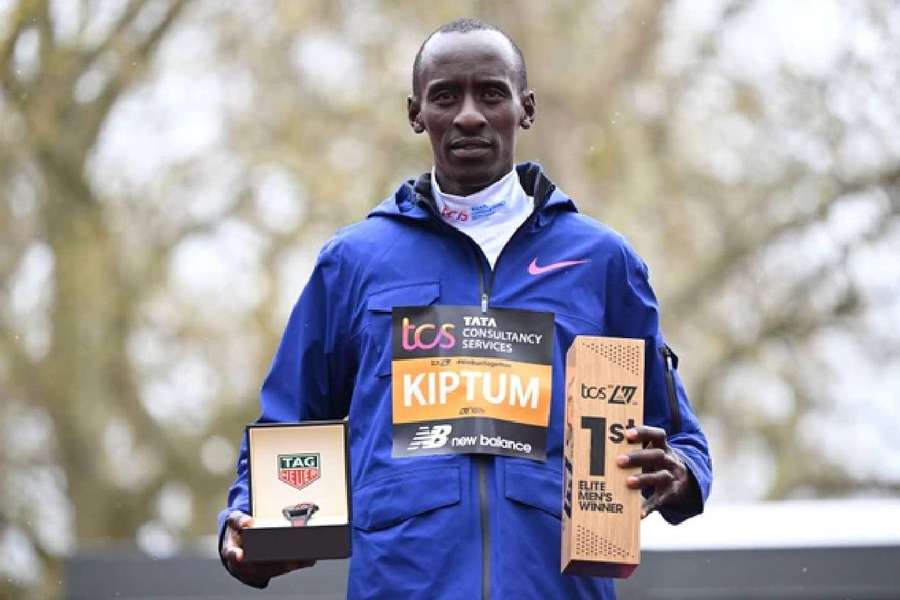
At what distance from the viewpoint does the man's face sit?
3.38m

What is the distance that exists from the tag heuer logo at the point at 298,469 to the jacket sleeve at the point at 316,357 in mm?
→ 279

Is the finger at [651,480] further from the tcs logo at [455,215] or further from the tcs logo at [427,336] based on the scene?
the tcs logo at [455,215]

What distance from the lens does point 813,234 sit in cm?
1367

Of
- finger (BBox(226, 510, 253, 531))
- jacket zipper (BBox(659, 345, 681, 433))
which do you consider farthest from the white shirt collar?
finger (BBox(226, 510, 253, 531))

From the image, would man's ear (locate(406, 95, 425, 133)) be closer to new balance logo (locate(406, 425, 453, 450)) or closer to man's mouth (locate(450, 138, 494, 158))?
man's mouth (locate(450, 138, 494, 158))

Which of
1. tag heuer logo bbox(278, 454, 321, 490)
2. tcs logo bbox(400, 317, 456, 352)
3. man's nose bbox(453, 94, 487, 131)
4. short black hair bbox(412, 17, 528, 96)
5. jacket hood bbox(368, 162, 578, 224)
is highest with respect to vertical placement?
short black hair bbox(412, 17, 528, 96)

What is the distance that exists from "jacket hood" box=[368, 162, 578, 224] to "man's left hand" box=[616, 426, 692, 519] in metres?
0.57

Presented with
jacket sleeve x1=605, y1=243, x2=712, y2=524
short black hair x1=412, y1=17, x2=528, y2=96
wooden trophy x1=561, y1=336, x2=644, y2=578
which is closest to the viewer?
wooden trophy x1=561, y1=336, x2=644, y2=578

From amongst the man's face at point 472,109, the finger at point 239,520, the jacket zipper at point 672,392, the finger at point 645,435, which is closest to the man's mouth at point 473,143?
the man's face at point 472,109

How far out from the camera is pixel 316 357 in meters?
3.43

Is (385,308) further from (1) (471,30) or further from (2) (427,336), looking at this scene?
(1) (471,30)

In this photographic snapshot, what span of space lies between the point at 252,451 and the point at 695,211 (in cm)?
1127

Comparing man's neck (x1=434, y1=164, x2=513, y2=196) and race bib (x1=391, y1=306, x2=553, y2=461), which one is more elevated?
man's neck (x1=434, y1=164, x2=513, y2=196)

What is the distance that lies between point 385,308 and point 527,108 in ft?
1.85
